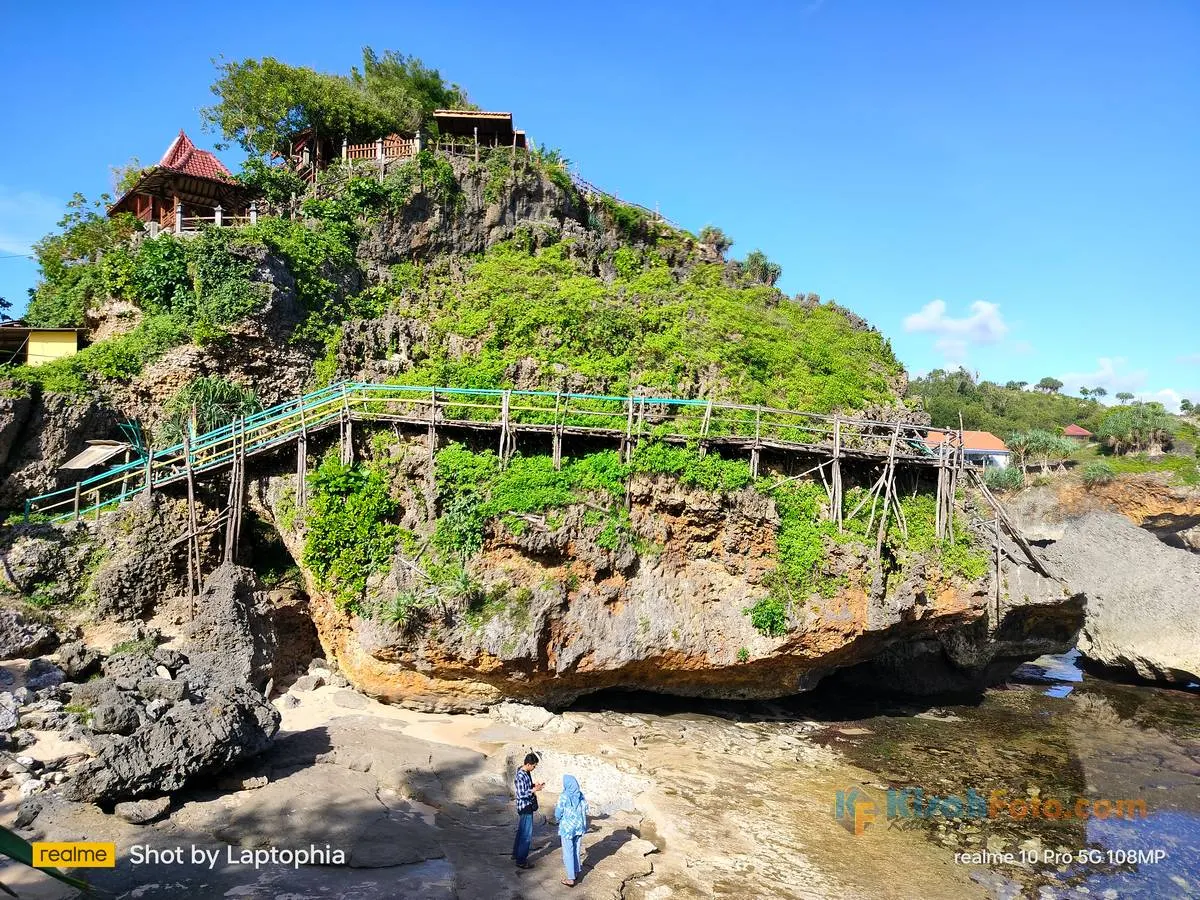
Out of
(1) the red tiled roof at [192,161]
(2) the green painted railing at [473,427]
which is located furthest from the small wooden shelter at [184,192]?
(2) the green painted railing at [473,427]

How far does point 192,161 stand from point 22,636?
Answer: 18707 millimetres

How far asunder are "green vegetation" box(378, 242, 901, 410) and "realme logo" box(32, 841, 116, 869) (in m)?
12.1

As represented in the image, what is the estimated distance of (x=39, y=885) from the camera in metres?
7.61

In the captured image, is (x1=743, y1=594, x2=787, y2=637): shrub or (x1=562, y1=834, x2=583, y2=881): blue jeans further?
(x1=743, y1=594, x2=787, y2=637): shrub

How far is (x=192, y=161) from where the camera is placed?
25.5 metres

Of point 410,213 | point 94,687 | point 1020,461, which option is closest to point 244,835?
point 94,687

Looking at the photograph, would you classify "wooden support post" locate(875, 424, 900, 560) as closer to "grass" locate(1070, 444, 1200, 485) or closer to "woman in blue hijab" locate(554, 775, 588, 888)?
"woman in blue hijab" locate(554, 775, 588, 888)

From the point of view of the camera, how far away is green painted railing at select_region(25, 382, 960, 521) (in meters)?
15.6

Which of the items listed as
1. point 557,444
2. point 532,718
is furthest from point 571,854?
point 557,444

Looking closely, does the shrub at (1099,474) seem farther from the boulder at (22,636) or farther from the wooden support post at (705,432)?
the boulder at (22,636)

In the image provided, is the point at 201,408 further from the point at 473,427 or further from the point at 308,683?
the point at 308,683

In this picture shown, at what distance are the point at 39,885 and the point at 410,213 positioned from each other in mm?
21019

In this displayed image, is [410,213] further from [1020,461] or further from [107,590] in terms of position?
[1020,461]

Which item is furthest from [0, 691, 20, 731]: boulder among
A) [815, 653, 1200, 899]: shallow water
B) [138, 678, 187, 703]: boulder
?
[815, 653, 1200, 899]: shallow water
